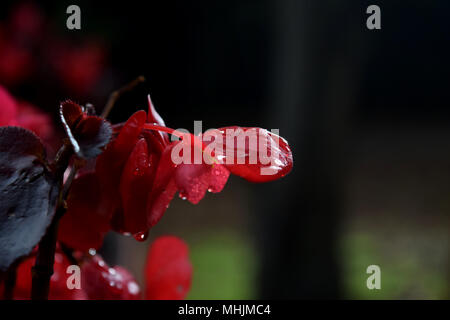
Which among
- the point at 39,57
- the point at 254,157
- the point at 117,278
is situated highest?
the point at 39,57

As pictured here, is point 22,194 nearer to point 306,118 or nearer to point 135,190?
point 135,190

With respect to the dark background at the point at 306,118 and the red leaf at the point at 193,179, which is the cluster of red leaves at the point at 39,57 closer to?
the dark background at the point at 306,118

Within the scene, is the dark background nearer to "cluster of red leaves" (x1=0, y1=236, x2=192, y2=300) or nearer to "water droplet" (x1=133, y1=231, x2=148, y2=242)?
"cluster of red leaves" (x1=0, y1=236, x2=192, y2=300)

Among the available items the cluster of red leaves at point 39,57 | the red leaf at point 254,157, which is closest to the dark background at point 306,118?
the cluster of red leaves at point 39,57

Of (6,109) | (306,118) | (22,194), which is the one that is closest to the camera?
(22,194)

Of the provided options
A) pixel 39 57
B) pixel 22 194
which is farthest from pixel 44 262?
pixel 39 57

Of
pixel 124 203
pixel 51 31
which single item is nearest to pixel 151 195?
pixel 124 203
